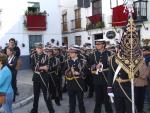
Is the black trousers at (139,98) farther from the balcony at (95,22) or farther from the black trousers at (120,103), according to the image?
the balcony at (95,22)

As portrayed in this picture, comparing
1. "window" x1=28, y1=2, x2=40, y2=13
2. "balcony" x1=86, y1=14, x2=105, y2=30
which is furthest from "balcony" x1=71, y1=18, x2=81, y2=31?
"window" x1=28, y1=2, x2=40, y2=13

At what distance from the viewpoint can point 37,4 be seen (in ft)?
92.4

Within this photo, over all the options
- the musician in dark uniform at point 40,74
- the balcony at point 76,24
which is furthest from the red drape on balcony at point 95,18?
the musician in dark uniform at point 40,74

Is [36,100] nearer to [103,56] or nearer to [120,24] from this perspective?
[103,56]

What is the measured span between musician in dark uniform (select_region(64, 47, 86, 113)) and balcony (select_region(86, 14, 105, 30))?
59.1 ft

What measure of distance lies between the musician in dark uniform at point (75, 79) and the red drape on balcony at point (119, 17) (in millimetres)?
14659

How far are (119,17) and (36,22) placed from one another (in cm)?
708

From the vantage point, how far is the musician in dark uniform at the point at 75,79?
9430 mm

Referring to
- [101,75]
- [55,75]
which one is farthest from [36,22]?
[101,75]

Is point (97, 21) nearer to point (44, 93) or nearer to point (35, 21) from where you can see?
point (35, 21)

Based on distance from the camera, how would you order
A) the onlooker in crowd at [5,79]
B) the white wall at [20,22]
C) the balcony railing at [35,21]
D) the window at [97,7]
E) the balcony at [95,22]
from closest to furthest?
1. the onlooker in crowd at [5,79]
2. the white wall at [20,22]
3. the balcony at [95,22]
4. the balcony railing at [35,21]
5. the window at [97,7]

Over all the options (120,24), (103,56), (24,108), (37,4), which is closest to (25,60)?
(37,4)

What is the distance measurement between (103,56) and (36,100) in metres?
2.17

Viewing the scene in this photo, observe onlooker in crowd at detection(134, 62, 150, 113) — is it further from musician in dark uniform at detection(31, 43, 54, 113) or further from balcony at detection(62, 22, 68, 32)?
balcony at detection(62, 22, 68, 32)
